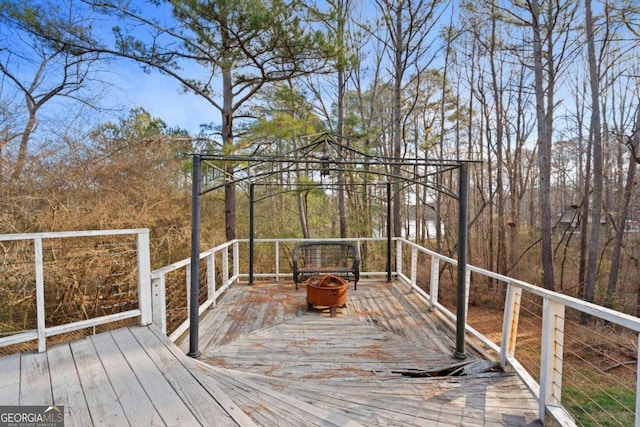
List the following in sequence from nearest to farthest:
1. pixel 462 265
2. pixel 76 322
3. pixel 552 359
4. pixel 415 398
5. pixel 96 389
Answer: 1. pixel 96 389
2. pixel 552 359
3. pixel 415 398
4. pixel 76 322
5. pixel 462 265

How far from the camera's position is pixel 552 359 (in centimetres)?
177

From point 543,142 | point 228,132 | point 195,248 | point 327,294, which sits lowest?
point 327,294

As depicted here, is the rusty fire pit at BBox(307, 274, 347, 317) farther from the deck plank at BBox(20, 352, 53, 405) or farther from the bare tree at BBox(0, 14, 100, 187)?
the bare tree at BBox(0, 14, 100, 187)

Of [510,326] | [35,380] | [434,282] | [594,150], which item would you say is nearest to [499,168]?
[594,150]

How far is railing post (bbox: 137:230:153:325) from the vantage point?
2426mm

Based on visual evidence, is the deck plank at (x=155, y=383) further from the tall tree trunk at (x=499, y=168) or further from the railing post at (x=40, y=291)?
the tall tree trunk at (x=499, y=168)

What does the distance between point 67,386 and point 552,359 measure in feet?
9.29

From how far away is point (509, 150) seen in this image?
1000 centimetres

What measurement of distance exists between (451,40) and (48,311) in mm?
11582

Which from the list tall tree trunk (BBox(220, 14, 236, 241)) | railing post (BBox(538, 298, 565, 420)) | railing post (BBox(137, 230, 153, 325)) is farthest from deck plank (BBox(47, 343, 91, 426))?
tall tree trunk (BBox(220, 14, 236, 241))

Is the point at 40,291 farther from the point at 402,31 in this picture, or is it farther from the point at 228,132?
the point at 402,31

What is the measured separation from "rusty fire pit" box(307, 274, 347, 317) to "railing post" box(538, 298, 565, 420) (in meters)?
2.43

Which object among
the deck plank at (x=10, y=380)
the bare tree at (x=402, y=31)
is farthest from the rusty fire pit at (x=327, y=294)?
the bare tree at (x=402, y=31)

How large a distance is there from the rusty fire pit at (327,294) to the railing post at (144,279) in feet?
6.65
